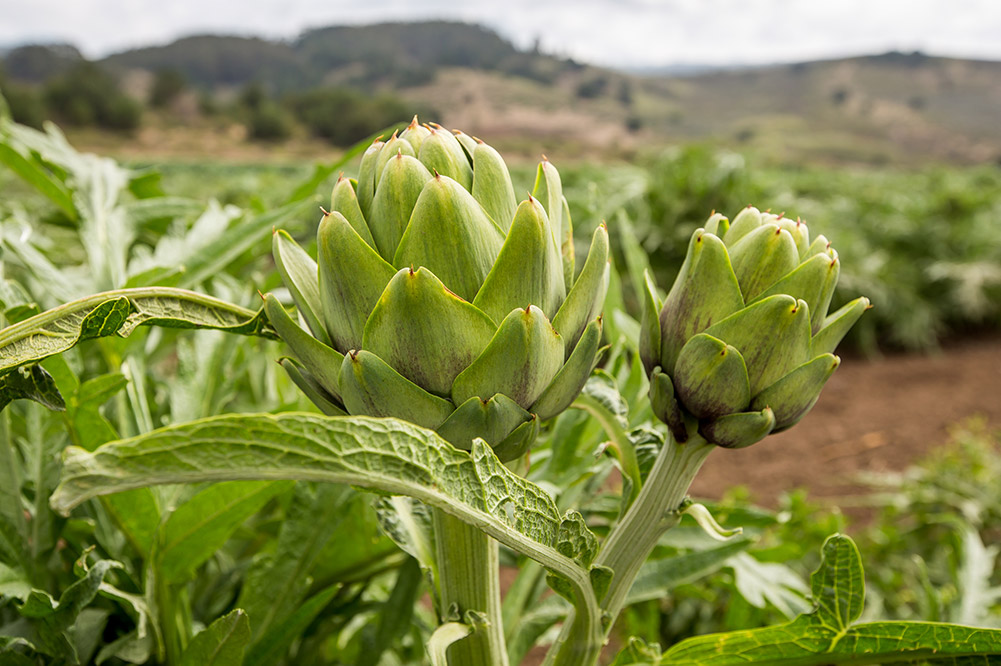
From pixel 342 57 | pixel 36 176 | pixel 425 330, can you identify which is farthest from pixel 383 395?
pixel 342 57

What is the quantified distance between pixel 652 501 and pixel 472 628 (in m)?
0.09

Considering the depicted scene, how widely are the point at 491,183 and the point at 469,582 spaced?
160 millimetres

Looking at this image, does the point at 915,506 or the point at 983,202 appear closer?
the point at 915,506

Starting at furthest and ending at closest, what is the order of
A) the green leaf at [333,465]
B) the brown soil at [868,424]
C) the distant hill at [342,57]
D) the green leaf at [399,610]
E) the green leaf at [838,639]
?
the distant hill at [342,57]
the brown soil at [868,424]
the green leaf at [399,610]
the green leaf at [838,639]
the green leaf at [333,465]

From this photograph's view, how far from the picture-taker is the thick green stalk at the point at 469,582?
290 millimetres

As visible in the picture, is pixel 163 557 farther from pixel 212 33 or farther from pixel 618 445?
pixel 212 33

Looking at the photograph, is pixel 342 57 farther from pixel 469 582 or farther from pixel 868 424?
pixel 469 582

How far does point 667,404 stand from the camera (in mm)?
294

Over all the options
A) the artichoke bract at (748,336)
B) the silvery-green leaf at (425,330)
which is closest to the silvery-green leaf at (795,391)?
the artichoke bract at (748,336)

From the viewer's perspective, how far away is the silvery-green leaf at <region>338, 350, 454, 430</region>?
0.24m

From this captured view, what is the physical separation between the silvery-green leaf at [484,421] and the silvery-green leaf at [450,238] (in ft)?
0.13

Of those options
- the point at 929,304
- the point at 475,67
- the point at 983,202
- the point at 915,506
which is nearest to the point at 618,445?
the point at 915,506

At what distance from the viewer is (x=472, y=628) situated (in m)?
0.29

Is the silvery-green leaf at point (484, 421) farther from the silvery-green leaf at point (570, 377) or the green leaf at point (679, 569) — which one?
the green leaf at point (679, 569)
